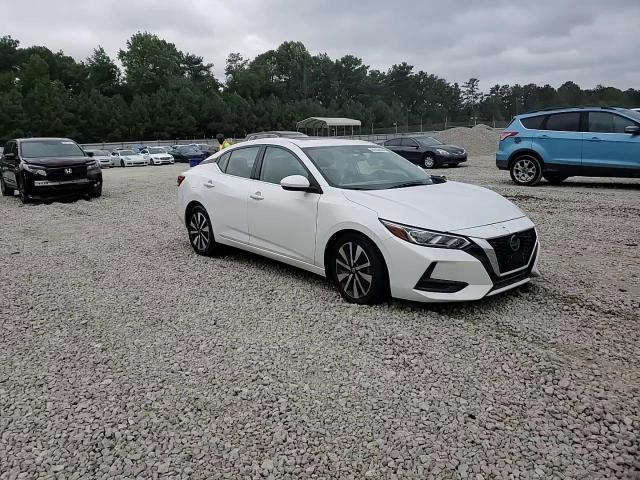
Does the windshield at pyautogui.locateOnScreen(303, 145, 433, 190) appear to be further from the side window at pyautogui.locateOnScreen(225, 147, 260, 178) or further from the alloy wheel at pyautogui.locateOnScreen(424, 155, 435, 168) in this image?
the alloy wheel at pyautogui.locateOnScreen(424, 155, 435, 168)

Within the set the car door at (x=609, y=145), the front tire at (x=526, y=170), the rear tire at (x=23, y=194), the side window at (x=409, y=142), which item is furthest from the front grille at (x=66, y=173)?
the side window at (x=409, y=142)

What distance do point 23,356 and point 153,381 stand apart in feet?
3.92

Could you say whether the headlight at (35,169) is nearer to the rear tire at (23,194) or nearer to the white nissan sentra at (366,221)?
the rear tire at (23,194)

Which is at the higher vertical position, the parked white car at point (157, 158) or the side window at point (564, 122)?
the side window at point (564, 122)

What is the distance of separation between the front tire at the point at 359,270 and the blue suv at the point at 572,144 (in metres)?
8.68

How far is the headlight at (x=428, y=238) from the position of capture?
13.2 ft

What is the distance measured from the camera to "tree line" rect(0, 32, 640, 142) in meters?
61.6

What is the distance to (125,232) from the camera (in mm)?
8547

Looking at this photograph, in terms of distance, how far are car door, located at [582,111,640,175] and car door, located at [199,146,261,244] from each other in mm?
8315

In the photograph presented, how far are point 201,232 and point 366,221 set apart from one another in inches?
116

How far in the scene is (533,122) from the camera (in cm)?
1192

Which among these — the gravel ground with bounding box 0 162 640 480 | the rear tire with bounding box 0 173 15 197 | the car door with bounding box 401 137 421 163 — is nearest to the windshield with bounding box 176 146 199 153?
the car door with bounding box 401 137 421 163

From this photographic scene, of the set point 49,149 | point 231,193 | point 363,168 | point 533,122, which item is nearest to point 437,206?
point 363,168

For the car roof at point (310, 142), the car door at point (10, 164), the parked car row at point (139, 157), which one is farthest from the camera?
the parked car row at point (139, 157)
